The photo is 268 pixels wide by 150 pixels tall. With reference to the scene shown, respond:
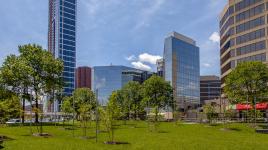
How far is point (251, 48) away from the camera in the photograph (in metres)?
92.2

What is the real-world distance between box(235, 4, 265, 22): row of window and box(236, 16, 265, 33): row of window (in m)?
1.77

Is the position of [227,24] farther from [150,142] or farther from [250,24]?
[150,142]

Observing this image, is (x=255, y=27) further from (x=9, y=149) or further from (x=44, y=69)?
(x=9, y=149)

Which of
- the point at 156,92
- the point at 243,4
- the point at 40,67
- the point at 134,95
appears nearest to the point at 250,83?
the point at 156,92

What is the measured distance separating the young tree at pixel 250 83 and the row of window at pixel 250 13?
3696cm

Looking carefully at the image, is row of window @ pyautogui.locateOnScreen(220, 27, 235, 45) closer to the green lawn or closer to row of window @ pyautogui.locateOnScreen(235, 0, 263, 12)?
row of window @ pyautogui.locateOnScreen(235, 0, 263, 12)

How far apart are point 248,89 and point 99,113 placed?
36.7m

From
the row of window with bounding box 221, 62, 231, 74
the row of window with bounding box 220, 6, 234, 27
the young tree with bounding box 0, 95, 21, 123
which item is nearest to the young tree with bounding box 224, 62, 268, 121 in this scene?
the young tree with bounding box 0, 95, 21, 123

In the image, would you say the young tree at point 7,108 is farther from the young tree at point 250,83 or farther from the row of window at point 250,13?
the row of window at point 250,13

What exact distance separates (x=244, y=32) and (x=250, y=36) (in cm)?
288

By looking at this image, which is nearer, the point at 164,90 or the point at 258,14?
the point at 164,90

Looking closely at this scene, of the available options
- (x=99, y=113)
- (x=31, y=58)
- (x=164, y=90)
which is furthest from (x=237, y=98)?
(x=31, y=58)

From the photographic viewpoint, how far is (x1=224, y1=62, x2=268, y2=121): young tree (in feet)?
191

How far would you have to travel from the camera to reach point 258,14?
9062 cm
